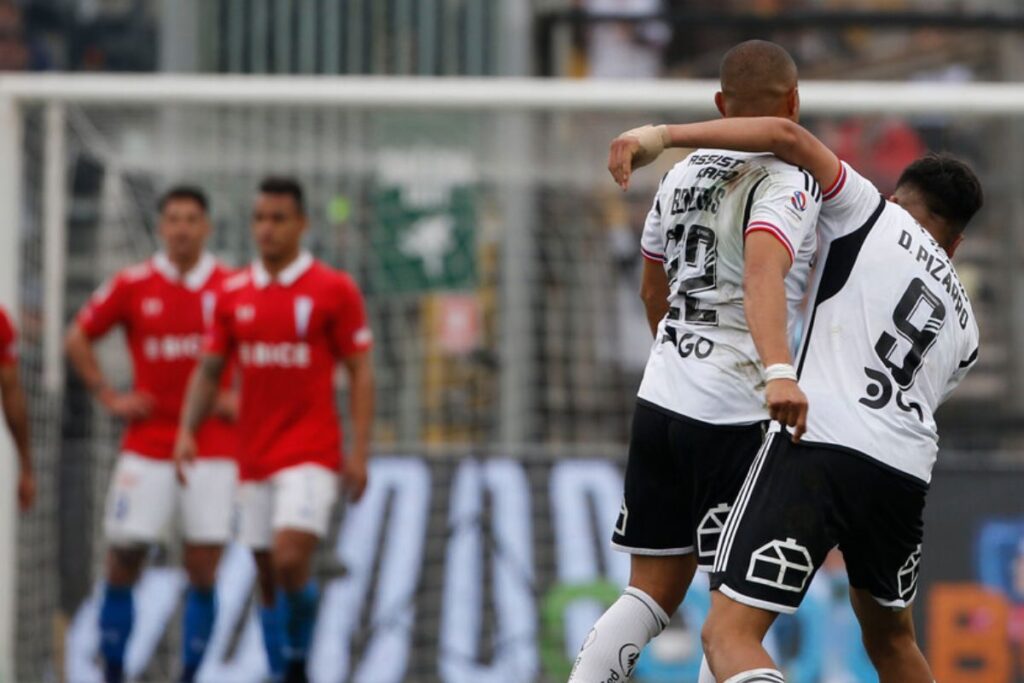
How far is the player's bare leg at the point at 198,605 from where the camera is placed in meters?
8.94

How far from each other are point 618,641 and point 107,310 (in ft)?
15.2

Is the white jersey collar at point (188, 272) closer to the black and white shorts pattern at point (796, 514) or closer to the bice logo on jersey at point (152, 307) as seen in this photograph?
the bice logo on jersey at point (152, 307)

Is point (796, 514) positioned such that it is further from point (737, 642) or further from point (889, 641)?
point (889, 641)

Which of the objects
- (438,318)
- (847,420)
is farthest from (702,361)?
(438,318)

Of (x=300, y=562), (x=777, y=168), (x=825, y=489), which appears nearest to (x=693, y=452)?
(x=825, y=489)

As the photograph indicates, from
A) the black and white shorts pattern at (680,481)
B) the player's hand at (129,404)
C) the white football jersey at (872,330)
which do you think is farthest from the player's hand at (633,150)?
the player's hand at (129,404)

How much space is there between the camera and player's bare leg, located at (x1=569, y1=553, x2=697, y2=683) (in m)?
5.60

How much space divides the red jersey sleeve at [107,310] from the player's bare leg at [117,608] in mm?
1129

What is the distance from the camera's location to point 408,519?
9.91 meters

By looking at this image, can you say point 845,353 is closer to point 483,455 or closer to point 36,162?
point 483,455

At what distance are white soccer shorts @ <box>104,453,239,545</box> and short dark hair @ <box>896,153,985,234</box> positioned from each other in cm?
451

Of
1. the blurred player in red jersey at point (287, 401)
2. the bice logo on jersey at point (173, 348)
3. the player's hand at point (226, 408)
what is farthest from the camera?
the bice logo on jersey at point (173, 348)

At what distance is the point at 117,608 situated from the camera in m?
9.06

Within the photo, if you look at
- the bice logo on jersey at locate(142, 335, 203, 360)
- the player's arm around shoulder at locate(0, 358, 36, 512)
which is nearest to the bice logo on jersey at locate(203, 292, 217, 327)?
A: the bice logo on jersey at locate(142, 335, 203, 360)
